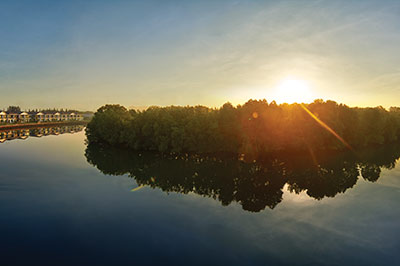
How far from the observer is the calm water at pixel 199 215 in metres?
25.3

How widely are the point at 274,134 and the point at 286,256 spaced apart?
60132 millimetres

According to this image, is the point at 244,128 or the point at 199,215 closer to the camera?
the point at 199,215

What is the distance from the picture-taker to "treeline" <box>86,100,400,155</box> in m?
81.1

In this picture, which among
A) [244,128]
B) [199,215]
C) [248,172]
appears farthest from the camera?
[244,128]

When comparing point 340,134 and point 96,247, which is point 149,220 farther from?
point 340,134

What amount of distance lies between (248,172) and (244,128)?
83.7 ft

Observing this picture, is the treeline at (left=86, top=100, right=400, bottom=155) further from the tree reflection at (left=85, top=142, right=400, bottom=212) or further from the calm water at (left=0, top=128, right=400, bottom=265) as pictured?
the calm water at (left=0, top=128, right=400, bottom=265)

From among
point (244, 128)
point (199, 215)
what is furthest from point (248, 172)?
point (199, 215)

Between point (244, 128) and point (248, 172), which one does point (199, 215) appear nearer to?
point (248, 172)

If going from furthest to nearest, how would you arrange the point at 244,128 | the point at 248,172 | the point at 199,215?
the point at 244,128 < the point at 248,172 < the point at 199,215

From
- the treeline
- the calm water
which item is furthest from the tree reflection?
the treeline

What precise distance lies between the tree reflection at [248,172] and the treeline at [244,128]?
6.07 m

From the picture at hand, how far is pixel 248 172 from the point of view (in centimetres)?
5850

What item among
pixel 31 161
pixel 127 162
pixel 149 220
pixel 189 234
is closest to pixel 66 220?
pixel 149 220
